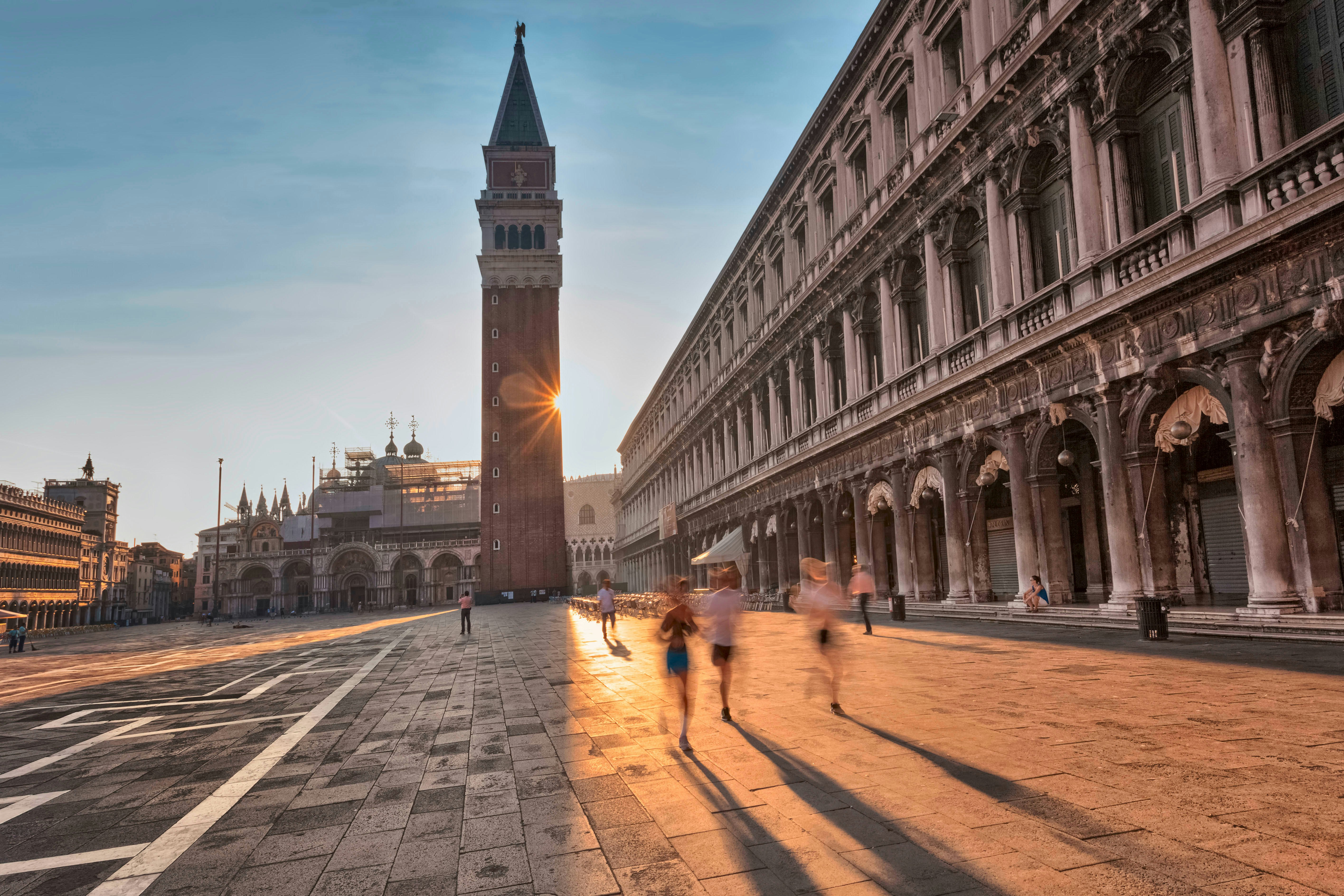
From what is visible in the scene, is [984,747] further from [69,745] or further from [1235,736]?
[69,745]

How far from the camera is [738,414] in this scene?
1586 inches

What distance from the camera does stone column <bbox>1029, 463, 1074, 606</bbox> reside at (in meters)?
17.3

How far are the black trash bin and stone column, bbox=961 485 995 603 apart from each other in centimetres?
724

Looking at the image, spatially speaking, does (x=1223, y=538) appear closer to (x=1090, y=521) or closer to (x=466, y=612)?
(x=1090, y=521)

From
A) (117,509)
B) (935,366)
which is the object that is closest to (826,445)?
(935,366)

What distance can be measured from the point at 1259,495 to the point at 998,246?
8487 mm

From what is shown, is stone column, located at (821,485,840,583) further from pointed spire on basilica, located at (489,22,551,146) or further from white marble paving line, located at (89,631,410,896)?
pointed spire on basilica, located at (489,22,551,146)

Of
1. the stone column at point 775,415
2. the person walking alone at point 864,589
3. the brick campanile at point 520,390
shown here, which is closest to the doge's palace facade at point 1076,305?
the stone column at point 775,415

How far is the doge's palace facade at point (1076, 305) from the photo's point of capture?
11.9 meters

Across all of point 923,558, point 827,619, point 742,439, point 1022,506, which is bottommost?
point 827,619

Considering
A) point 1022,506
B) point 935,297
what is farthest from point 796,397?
point 1022,506

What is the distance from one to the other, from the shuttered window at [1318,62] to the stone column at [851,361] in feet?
46.7

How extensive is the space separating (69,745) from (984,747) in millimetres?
9826

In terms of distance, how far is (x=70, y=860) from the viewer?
197 inches
